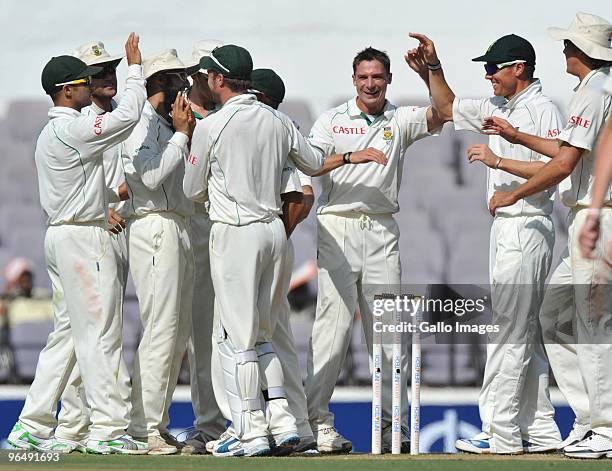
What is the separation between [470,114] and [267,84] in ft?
2.86

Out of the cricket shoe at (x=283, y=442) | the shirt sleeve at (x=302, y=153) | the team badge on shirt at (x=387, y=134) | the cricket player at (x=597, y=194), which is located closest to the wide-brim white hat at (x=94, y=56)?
the shirt sleeve at (x=302, y=153)

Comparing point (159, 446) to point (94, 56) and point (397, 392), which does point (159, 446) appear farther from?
point (94, 56)

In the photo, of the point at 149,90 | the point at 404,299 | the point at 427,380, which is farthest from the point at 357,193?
the point at 427,380

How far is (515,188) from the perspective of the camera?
6.18 m

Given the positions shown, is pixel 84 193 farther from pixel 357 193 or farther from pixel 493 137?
pixel 493 137

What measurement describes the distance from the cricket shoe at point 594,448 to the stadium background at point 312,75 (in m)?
2.91

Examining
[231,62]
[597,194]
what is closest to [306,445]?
[231,62]

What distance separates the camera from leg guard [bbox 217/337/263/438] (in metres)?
5.80

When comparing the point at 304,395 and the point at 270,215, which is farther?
the point at 304,395

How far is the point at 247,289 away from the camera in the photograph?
230 inches

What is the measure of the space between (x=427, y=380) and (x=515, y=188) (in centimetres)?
253

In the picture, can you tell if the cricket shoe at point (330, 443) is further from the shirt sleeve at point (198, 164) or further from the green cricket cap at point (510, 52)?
the green cricket cap at point (510, 52)

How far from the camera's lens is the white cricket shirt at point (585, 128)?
582cm

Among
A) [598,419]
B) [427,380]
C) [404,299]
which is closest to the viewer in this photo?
[598,419]
